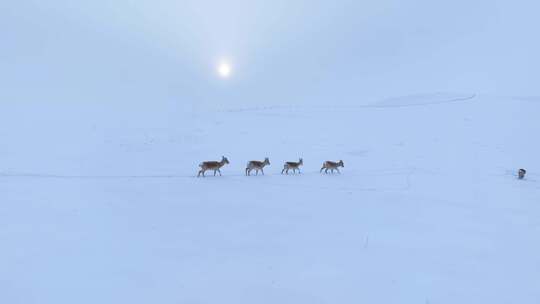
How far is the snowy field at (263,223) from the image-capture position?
5.68 metres

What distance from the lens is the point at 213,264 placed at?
6.32 meters

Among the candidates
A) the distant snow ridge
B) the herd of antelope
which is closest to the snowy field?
the herd of antelope

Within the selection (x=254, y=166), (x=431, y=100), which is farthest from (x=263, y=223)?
(x=431, y=100)

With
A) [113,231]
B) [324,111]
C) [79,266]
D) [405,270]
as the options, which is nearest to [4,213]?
[113,231]

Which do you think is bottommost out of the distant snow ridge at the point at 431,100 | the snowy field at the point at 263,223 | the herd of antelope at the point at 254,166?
the snowy field at the point at 263,223

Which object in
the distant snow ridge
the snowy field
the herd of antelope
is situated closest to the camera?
the snowy field

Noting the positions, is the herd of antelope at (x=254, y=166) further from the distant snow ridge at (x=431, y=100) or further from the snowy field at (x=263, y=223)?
the distant snow ridge at (x=431, y=100)

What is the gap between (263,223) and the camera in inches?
333

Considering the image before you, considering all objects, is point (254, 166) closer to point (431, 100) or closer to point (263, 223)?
point (263, 223)

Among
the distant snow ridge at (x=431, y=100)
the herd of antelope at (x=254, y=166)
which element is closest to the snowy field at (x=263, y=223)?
the herd of antelope at (x=254, y=166)

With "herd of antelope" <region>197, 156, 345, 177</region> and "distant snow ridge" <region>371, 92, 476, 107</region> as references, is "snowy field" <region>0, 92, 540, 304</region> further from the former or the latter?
"distant snow ridge" <region>371, 92, 476, 107</region>

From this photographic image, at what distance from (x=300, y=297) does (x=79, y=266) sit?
3.92 metres

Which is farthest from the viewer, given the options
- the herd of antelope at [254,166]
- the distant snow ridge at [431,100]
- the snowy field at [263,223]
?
the distant snow ridge at [431,100]

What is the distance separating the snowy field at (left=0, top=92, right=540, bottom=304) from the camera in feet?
18.6
